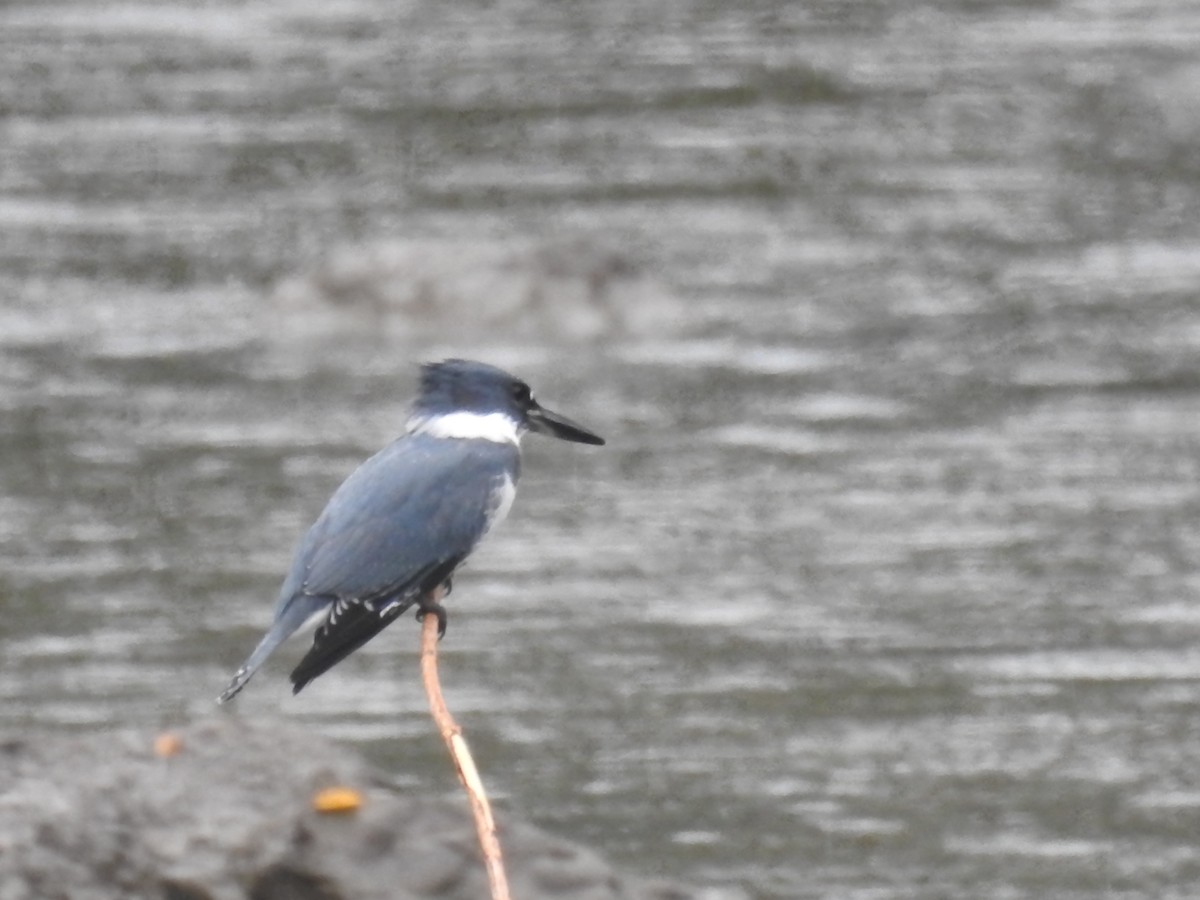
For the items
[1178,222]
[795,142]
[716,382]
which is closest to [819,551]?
[716,382]

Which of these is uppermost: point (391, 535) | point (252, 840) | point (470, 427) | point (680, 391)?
point (470, 427)

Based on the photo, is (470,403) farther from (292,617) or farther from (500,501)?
(292,617)

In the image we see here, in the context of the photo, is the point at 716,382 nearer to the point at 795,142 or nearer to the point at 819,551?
the point at 819,551

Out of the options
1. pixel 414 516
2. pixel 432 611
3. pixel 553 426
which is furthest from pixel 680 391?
pixel 432 611

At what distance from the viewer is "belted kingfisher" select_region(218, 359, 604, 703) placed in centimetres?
642

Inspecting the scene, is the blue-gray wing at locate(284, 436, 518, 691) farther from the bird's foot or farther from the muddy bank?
the muddy bank

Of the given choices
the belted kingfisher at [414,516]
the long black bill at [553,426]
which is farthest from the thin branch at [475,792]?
the long black bill at [553,426]

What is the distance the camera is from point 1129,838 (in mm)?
8453

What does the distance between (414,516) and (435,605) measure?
0.64 feet

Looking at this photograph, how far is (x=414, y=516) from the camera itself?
6.64 metres

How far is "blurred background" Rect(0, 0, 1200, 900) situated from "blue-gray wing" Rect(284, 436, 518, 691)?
136cm

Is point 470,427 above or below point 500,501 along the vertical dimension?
above

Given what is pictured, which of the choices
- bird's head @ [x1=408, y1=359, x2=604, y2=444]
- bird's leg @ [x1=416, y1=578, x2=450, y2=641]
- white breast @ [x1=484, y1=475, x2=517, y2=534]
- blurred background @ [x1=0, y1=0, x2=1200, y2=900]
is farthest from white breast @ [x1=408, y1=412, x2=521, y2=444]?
blurred background @ [x1=0, y1=0, x2=1200, y2=900]

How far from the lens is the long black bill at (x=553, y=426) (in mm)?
7059
